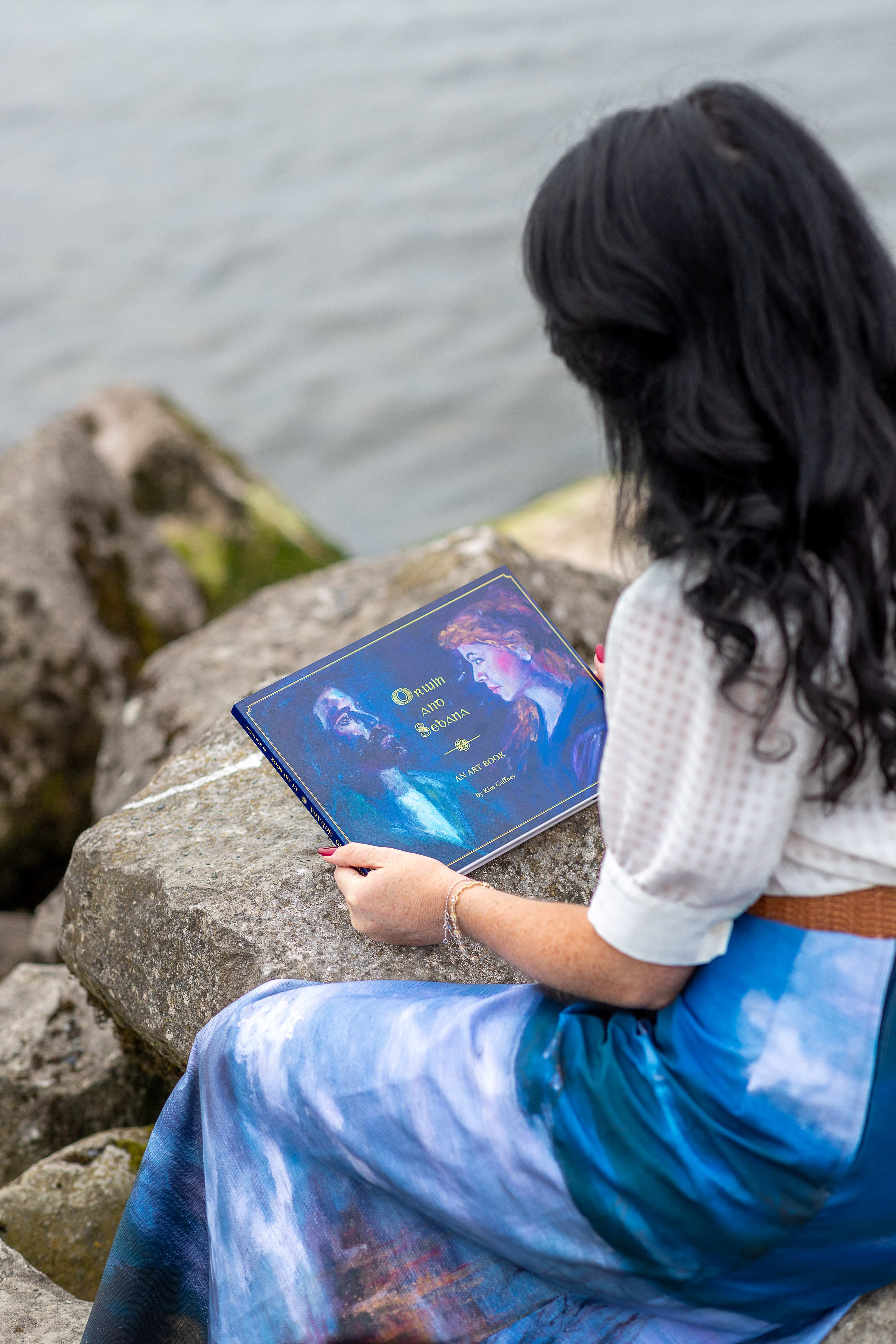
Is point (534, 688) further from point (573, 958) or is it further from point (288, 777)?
point (573, 958)

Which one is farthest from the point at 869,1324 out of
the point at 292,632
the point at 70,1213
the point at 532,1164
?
the point at 292,632

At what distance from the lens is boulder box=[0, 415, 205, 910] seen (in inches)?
146

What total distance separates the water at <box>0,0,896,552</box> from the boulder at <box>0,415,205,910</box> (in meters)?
3.65

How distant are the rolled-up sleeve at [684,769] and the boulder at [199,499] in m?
3.43

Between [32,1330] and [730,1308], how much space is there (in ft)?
3.73

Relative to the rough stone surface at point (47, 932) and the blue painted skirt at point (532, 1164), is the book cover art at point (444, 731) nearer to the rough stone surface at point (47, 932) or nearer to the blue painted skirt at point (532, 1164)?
the blue painted skirt at point (532, 1164)

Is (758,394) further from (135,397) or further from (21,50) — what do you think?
(21,50)

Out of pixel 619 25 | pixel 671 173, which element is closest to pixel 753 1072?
pixel 671 173

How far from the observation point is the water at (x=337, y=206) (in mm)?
8711

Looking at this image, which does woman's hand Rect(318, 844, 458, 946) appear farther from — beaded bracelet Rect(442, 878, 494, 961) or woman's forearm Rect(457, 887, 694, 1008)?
woman's forearm Rect(457, 887, 694, 1008)

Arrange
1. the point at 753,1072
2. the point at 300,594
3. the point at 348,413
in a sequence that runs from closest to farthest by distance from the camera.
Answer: the point at 753,1072 < the point at 300,594 < the point at 348,413

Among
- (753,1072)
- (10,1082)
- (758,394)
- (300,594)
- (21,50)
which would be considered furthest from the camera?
(21,50)

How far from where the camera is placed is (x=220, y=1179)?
1594 millimetres

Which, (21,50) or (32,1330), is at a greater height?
(21,50)
